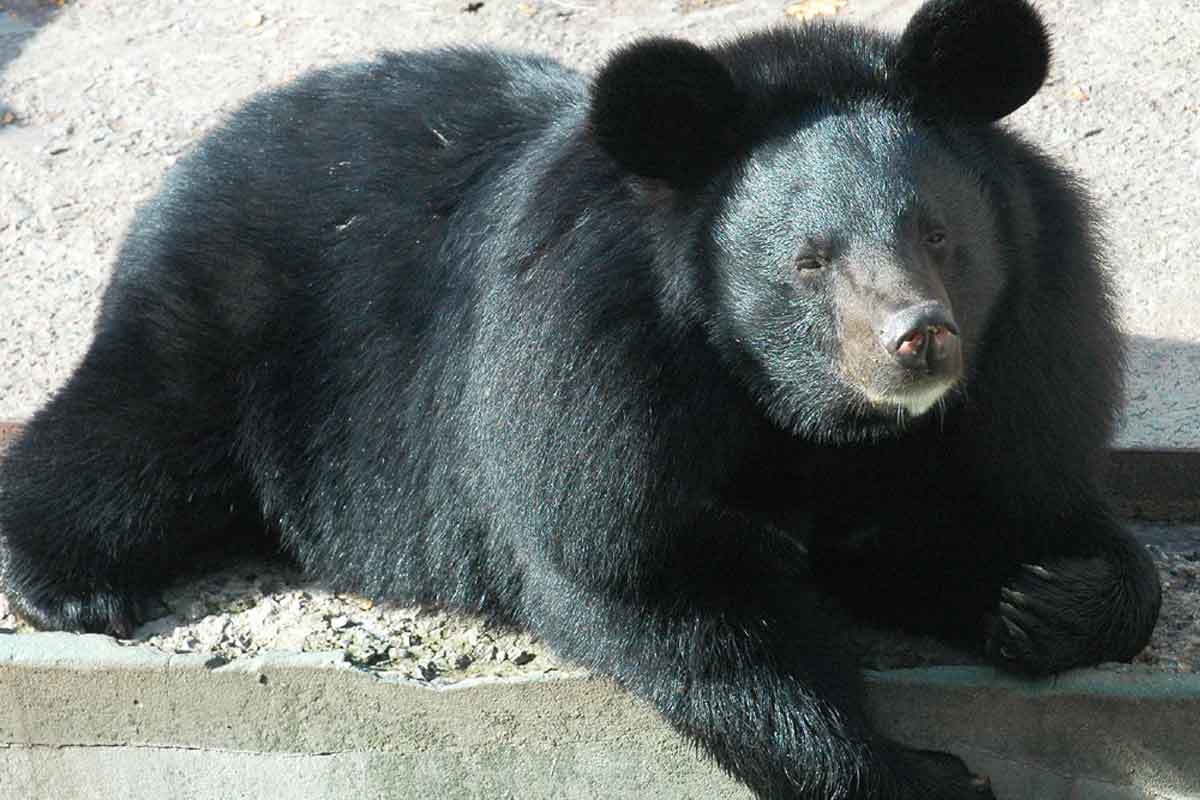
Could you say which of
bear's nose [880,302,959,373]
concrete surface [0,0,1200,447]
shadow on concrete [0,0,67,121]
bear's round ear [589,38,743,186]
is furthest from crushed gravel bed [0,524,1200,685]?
shadow on concrete [0,0,67,121]

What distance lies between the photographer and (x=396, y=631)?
A: 17.2 ft

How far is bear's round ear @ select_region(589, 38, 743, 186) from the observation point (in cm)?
411

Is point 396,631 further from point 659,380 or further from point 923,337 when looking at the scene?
point 923,337

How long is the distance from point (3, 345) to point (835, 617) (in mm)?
3505

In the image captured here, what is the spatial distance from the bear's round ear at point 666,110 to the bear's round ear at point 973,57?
1.56 feet

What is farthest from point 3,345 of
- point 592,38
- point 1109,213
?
point 1109,213

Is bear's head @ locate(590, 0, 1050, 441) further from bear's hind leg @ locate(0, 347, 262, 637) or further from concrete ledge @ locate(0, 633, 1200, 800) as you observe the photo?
bear's hind leg @ locate(0, 347, 262, 637)

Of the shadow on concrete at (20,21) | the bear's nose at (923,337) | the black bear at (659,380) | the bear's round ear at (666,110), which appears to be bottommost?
the shadow on concrete at (20,21)

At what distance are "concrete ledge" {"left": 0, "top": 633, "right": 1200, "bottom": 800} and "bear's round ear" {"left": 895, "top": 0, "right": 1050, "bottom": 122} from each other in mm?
1584

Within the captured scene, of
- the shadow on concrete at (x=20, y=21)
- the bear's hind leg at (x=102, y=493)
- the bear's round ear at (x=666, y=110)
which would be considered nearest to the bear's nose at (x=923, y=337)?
the bear's round ear at (x=666, y=110)

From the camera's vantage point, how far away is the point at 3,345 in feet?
21.7

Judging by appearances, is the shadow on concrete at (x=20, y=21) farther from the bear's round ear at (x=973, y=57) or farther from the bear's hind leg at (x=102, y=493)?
the bear's round ear at (x=973, y=57)

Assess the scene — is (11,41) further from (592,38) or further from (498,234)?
(498,234)

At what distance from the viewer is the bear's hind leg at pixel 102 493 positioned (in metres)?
5.32
